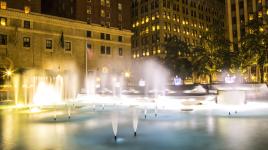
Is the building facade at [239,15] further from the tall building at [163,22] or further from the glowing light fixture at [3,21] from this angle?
the glowing light fixture at [3,21]

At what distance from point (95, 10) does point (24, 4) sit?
56.5 ft

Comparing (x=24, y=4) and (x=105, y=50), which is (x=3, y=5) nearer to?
(x=24, y=4)

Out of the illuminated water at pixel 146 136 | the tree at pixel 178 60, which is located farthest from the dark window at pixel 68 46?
the illuminated water at pixel 146 136

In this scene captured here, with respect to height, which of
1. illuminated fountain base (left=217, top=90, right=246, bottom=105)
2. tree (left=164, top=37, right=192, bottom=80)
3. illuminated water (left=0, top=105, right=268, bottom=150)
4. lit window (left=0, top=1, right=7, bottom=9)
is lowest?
illuminated water (left=0, top=105, right=268, bottom=150)

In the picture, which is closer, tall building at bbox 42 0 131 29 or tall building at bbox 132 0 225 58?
tall building at bbox 42 0 131 29

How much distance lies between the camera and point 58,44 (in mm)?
62375

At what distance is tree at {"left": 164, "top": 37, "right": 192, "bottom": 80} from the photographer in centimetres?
7106

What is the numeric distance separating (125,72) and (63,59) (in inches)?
684

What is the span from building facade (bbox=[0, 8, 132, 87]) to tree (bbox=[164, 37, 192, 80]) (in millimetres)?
10920

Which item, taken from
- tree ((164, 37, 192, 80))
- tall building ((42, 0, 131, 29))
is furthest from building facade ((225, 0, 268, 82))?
tall building ((42, 0, 131, 29))

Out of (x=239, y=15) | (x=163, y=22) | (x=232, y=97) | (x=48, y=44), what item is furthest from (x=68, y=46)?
(x=239, y=15)

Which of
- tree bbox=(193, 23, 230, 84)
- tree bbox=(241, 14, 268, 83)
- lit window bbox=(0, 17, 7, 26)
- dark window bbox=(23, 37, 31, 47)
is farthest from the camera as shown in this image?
tree bbox=(193, 23, 230, 84)

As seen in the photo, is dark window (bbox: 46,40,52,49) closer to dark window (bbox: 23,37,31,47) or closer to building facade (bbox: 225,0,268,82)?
dark window (bbox: 23,37,31,47)

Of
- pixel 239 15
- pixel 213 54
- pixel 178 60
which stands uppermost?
pixel 239 15
